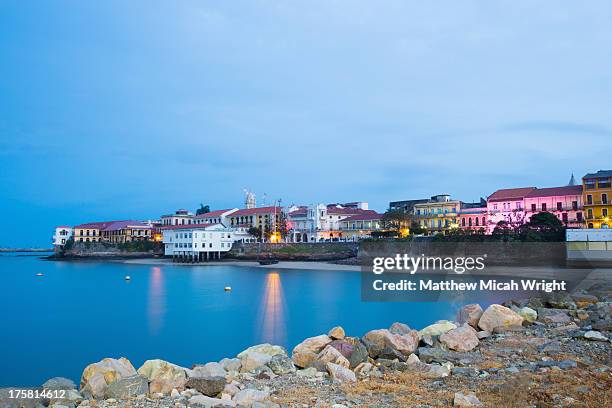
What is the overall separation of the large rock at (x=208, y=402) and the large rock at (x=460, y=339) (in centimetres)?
525

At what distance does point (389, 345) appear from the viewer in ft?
33.5

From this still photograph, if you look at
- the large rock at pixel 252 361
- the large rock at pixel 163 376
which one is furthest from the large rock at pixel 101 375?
the large rock at pixel 252 361

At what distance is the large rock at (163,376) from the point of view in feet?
26.9

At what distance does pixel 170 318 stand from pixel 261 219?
218ft

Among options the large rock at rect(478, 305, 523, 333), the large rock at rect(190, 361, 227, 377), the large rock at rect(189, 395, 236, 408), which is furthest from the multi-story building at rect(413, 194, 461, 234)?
the large rock at rect(189, 395, 236, 408)

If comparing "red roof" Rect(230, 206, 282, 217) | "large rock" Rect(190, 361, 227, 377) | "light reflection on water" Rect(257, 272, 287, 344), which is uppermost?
"red roof" Rect(230, 206, 282, 217)

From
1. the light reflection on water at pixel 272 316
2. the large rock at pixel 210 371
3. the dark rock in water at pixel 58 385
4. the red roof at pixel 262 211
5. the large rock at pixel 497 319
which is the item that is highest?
the red roof at pixel 262 211

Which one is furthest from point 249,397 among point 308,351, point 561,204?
point 561,204

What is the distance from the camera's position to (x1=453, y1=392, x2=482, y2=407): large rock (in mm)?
6758

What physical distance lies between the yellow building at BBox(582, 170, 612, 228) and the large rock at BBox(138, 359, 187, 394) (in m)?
64.2

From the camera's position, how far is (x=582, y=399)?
22.4 ft

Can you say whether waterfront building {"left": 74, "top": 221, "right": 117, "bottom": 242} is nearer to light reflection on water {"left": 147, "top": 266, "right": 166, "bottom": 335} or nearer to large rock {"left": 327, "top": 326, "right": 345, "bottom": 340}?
light reflection on water {"left": 147, "top": 266, "right": 166, "bottom": 335}

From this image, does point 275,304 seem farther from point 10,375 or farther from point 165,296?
point 10,375

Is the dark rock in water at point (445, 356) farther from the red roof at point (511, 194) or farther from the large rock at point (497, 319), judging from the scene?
the red roof at point (511, 194)
